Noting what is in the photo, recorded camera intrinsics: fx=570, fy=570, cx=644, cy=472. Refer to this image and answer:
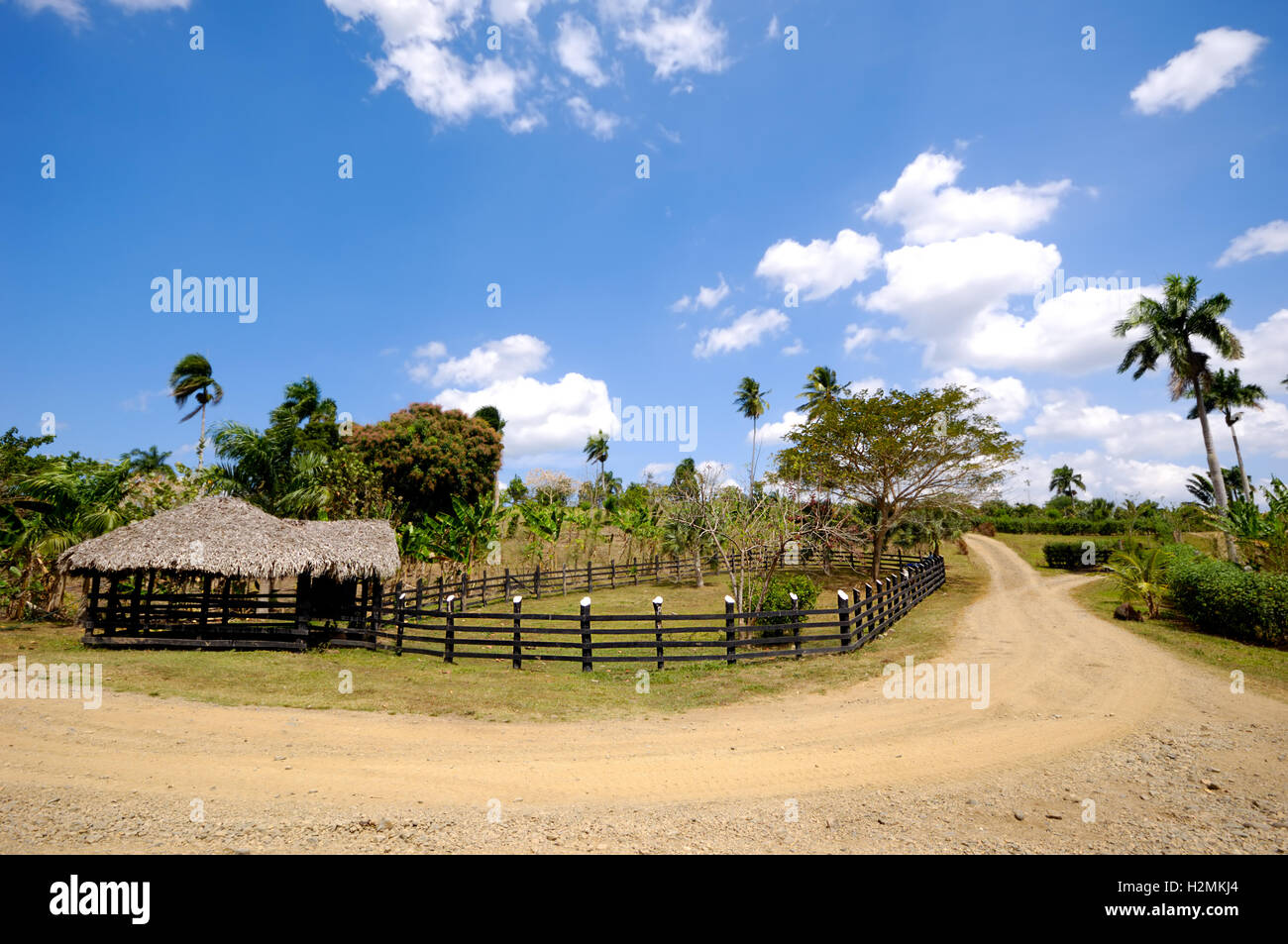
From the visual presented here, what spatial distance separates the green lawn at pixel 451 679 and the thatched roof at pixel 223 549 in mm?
2023

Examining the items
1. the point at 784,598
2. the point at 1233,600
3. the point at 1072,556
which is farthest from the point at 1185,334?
the point at 784,598

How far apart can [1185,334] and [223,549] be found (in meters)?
39.8

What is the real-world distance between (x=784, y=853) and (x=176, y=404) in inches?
1354

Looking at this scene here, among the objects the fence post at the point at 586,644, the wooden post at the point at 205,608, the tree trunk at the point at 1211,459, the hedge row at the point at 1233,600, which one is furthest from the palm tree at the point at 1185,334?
the wooden post at the point at 205,608

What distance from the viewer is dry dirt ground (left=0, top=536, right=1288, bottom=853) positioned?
16.4ft

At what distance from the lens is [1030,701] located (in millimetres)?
9305

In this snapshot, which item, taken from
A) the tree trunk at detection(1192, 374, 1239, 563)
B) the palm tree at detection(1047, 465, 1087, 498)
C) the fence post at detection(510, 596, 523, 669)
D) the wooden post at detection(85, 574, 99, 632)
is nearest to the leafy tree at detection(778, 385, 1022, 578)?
the tree trunk at detection(1192, 374, 1239, 563)

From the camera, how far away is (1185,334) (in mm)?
27375

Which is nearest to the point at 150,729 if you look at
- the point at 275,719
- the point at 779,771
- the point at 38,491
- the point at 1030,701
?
the point at 275,719

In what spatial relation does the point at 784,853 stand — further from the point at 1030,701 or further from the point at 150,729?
the point at 150,729

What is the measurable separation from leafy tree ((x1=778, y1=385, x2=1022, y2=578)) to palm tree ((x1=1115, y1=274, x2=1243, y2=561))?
33.0 feet

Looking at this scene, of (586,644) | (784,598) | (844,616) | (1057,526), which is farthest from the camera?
(1057,526)

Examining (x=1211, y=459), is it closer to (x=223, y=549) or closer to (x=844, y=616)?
(x=844, y=616)

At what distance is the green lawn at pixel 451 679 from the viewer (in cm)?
950
